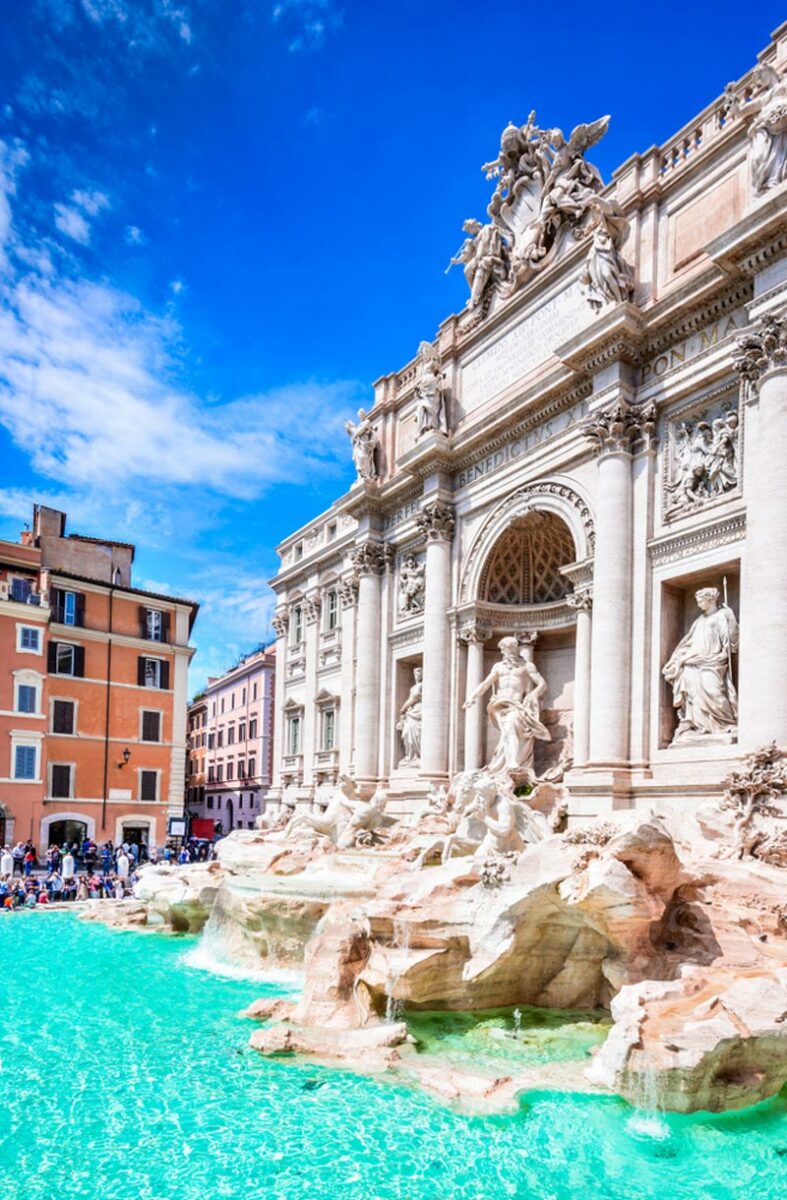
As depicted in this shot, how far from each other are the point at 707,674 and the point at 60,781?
26.0 meters

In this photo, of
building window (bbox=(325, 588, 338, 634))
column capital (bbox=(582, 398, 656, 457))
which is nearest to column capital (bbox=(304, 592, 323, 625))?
building window (bbox=(325, 588, 338, 634))

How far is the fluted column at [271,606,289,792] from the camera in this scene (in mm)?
31312

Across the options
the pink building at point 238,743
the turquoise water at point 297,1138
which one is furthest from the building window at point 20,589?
the turquoise water at point 297,1138

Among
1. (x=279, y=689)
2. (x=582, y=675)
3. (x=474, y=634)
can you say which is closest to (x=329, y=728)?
(x=279, y=689)

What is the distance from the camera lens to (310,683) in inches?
1168

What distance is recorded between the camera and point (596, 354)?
16750mm

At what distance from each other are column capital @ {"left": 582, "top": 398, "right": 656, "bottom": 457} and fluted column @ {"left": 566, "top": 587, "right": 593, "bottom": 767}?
2.85 m

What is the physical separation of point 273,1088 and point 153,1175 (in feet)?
6.05

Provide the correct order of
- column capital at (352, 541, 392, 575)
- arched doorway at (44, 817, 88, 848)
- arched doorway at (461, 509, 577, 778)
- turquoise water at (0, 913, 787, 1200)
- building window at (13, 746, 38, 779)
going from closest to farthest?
turquoise water at (0, 913, 787, 1200), arched doorway at (461, 509, 577, 778), column capital at (352, 541, 392, 575), building window at (13, 746, 38, 779), arched doorway at (44, 817, 88, 848)

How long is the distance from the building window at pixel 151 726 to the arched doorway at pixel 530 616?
19.4m

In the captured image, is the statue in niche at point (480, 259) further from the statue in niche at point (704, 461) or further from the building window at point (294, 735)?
the building window at point (294, 735)

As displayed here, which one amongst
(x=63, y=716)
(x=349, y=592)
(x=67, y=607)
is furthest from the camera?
(x=67, y=607)

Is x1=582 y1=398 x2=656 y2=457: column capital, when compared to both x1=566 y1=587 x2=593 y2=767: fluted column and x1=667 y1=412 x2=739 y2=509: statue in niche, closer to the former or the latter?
x1=667 y1=412 x2=739 y2=509: statue in niche

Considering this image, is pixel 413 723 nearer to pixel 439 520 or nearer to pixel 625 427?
pixel 439 520
